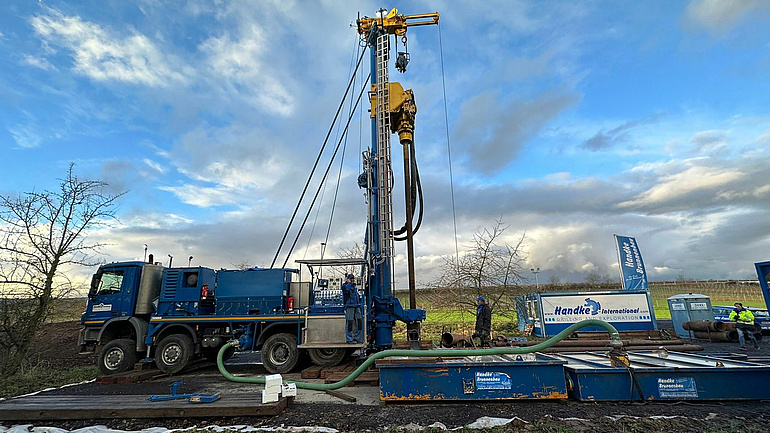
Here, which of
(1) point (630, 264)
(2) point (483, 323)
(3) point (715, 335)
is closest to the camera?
(2) point (483, 323)

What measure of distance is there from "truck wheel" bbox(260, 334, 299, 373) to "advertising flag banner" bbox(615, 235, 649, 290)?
1496 cm

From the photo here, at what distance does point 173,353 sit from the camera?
425 inches

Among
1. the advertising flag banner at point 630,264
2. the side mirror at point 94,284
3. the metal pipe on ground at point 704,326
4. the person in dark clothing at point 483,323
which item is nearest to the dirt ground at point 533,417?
the person in dark clothing at point 483,323

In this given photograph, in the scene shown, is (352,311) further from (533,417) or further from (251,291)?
(533,417)

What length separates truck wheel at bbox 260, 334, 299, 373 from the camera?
10266 millimetres

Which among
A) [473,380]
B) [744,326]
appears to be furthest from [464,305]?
[473,380]

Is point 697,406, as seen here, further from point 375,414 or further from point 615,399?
point 375,414

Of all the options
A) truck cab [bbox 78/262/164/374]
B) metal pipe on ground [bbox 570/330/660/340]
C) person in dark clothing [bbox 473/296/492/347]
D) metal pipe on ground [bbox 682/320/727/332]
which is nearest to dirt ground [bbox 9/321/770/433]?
person in dark clothing [bbox 473/296/492/347]

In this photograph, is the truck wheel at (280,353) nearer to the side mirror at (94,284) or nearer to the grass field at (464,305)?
the grass field at (464,305)

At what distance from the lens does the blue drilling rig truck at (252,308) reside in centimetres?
1034

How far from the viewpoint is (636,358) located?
777 cm

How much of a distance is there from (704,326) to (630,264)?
3.49 meters

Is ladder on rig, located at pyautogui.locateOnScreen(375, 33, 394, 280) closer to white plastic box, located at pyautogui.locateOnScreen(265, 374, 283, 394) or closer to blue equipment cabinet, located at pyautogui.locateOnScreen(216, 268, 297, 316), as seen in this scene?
blue equipment cabinet, located at pyautogui.locateOnScreen(216, 268, 297, 316)

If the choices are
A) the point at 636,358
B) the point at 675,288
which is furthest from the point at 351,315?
the point at 675,288
